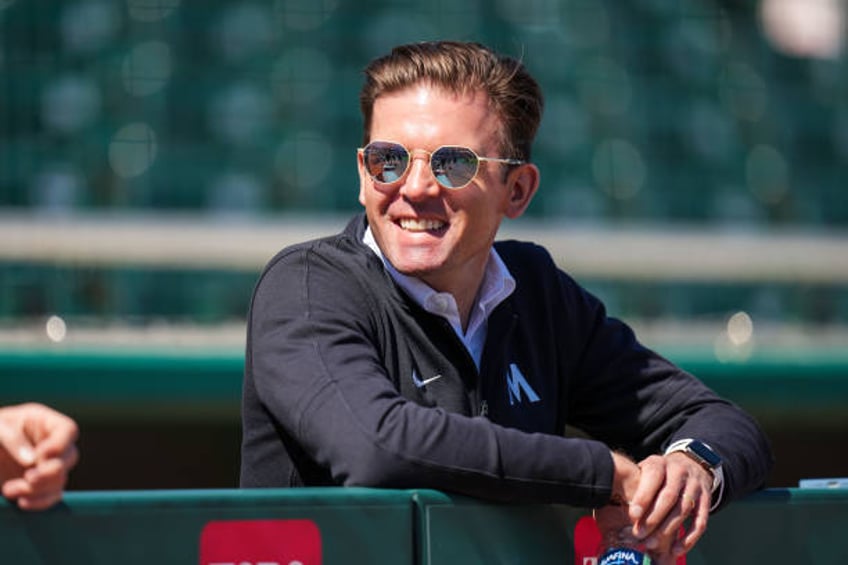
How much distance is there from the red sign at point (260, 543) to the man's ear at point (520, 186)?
67cm

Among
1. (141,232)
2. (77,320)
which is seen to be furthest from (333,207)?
(77,320)

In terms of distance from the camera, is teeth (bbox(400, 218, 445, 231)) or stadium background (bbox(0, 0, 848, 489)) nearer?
teeth (bbox(400, 218, 445, 231))

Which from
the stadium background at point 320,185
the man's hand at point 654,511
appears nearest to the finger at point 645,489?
the man's hand at point 654,511

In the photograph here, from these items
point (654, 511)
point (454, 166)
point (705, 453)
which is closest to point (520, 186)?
point (454, 166)

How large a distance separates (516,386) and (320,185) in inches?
199

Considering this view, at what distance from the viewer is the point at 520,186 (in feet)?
6.49

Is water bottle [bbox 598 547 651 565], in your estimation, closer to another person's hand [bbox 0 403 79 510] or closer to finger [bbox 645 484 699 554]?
finger [bbox 645 484 699 554]

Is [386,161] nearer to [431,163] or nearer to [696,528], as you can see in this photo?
[431,163]

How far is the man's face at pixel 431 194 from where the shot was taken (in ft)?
Result: 5.90

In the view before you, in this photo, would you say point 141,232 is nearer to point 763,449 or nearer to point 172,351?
point 172,351

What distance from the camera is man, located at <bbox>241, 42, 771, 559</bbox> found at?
60.5 inches

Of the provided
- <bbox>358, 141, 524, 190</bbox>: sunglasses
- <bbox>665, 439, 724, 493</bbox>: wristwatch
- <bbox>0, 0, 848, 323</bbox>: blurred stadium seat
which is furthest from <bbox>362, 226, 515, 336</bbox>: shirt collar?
<bbox>0, 0, 848, 323</bbox>: blurred stadium seat

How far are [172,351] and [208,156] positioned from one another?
2.16m

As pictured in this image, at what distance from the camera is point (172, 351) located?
191 inches
